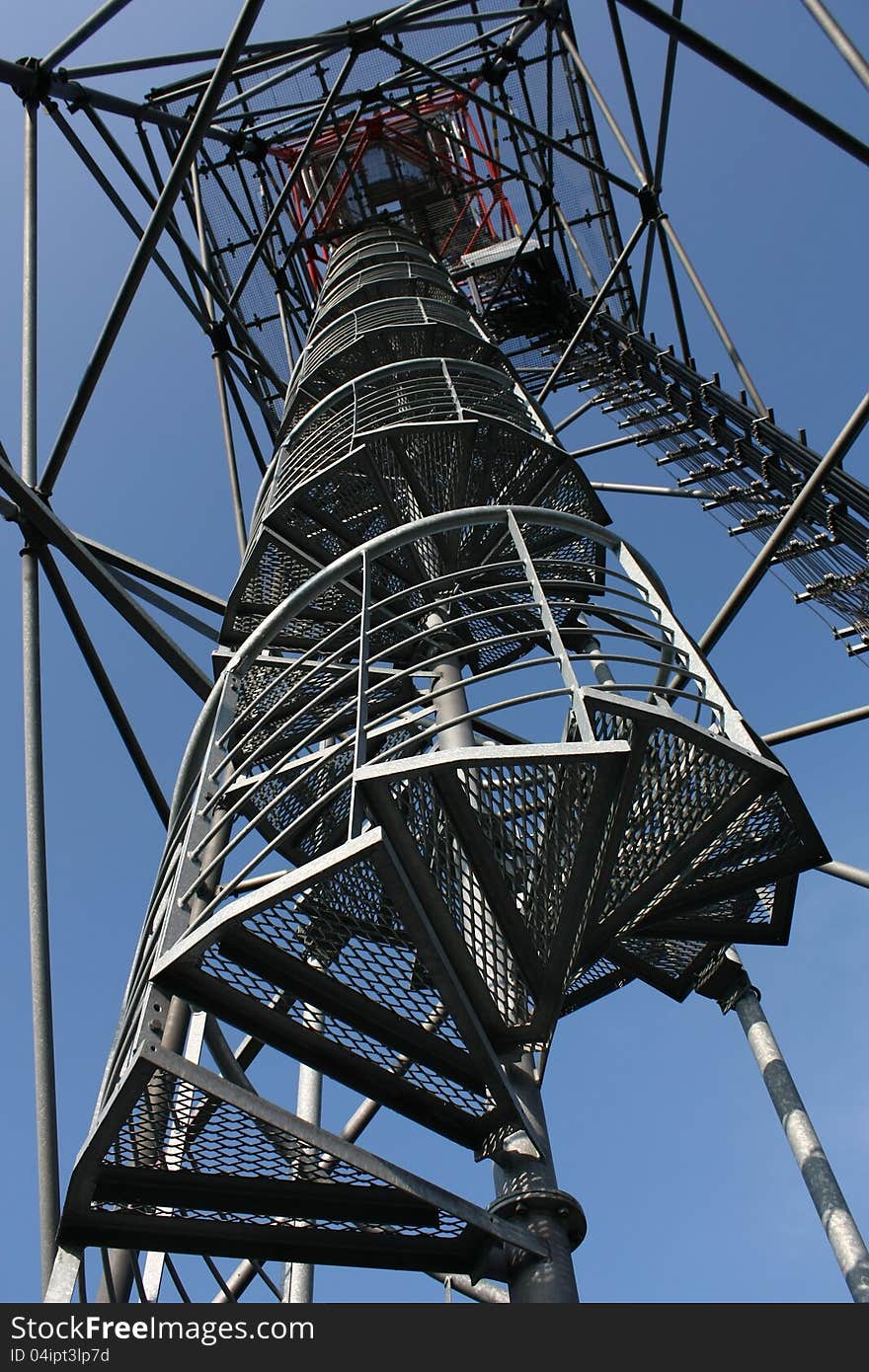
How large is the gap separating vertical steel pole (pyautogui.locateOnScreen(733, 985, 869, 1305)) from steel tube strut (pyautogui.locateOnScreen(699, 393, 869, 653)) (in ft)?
6.55

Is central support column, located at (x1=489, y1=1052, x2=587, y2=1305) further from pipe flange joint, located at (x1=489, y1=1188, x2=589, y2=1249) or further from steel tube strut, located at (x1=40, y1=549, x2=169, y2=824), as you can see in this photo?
steel tube strut, located at (x1=40, y1=549, x2=169, y2=824)

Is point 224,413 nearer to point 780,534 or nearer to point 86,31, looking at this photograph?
point 86,31

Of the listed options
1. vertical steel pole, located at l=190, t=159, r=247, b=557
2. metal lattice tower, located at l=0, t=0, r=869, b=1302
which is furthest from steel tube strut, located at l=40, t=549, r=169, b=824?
vertical steel pole, located at l=190, t=159, r=247, b=557

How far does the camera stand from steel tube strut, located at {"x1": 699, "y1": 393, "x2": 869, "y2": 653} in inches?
240

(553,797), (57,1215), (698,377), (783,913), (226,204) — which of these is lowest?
(57,1215)

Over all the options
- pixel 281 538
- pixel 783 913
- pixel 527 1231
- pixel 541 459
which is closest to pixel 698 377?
pixel 541 459

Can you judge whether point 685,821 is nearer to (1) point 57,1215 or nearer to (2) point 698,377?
(1) point 57,1215

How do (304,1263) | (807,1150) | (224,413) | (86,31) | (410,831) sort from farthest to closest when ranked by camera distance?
(224,413)
(86,31)
(807,1150)
(304,1263)
(410,831)

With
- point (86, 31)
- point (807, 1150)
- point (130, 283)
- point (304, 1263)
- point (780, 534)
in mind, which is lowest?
point (304, 1263)

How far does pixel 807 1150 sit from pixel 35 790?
13.2ft

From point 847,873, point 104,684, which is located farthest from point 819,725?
point 104,684

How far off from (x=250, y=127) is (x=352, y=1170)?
1381 cm

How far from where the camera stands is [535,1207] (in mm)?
3939

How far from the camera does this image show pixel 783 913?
546 cm
